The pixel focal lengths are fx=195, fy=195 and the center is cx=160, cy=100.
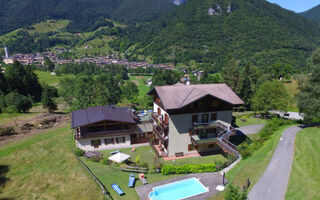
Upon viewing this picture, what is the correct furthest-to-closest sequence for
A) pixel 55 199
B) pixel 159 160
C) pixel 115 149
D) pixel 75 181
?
pixel 115 149 → pixel 159 160 → pixel 75 181 → pixel 55 199

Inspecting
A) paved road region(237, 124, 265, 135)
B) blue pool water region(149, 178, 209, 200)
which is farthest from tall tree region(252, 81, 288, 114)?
blue pool water region(149, 178, 209, 200)

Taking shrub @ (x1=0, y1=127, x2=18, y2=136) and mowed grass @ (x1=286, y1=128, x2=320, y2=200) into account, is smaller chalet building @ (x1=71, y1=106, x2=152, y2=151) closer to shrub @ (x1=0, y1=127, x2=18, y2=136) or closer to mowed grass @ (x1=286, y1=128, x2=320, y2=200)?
shrub @ (x1=0, y1=127, x2=18, y2=136)

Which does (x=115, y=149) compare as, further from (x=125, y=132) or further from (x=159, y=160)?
(x=159, y=160)

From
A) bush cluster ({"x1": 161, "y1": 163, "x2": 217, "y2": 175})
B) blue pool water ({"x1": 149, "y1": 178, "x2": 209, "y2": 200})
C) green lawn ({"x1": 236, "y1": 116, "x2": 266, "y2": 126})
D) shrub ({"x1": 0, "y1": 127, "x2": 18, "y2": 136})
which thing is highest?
shrub ({"x1": 0, "y1": 127, "x2": 18, "y2": 136})

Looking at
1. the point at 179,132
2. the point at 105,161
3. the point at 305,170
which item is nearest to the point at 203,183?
the point at 179,132

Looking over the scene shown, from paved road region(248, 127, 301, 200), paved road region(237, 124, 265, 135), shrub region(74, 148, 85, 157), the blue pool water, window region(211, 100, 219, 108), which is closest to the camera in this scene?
paved road region(248, 127, 301, 200)

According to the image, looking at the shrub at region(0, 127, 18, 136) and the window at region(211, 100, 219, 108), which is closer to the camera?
the window at region(211, 100, 219, 108)

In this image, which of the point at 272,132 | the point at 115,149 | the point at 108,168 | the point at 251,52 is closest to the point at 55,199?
the point at 108,168
